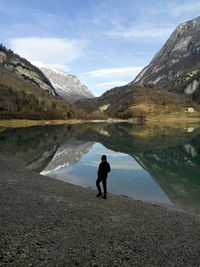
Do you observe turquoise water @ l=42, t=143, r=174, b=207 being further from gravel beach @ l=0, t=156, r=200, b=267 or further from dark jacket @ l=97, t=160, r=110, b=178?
dark jacket @ l=97, t=160, r=110, b=178

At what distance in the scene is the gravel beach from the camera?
1330 centimetres

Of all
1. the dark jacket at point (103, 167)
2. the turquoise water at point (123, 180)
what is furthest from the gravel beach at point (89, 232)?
the turquoise water at point (123, 180)

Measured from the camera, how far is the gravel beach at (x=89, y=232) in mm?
13297

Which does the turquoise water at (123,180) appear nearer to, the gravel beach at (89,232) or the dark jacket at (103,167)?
the gravel beach at (89,232)

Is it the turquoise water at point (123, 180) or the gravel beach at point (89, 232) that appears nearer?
the gravel beach at point (89, 232)

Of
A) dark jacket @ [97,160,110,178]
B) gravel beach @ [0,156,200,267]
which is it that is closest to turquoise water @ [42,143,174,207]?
gravel beach @ [0,156,200,267]

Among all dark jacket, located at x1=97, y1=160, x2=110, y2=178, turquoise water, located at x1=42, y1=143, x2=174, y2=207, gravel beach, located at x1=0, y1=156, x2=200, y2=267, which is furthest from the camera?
turquoise water, located at x1=42, y1=143, x2=174, y2=207

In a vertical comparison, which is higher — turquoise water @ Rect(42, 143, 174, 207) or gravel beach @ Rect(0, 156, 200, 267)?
gravel beach @ Rect(0, 156, 200, 267)

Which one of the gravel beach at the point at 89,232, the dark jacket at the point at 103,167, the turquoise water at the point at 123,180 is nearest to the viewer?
the gravel beach at the point at 89,232

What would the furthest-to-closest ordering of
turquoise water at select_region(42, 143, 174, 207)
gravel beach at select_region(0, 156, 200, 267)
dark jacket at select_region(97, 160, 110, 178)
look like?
turquoise water at select_region(42, 143, 174, 207) → dark jacket at select_region(97, 160, 110, 178) → gravel beach at select_region(0, 156, 200, 267)

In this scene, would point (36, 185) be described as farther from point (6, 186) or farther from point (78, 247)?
point (78, 247)

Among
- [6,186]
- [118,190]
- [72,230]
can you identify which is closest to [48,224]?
[72,230]

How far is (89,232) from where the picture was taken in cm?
1658

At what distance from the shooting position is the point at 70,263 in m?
12.6
